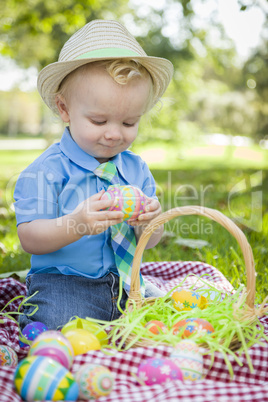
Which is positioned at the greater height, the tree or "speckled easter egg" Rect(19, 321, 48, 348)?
the tree

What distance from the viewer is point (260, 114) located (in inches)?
419

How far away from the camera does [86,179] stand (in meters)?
2.17

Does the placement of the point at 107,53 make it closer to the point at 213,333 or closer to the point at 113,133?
the point at 113,133

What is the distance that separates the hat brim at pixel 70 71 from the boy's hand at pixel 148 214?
0.62m

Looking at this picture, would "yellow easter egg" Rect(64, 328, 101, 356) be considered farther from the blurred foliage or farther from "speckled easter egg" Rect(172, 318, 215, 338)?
the blurred foliage

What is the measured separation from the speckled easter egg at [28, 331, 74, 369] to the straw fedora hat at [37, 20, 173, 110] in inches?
44.4

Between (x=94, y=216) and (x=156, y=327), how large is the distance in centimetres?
50

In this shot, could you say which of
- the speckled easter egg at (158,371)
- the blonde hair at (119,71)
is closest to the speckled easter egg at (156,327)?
the speckled easter egg at (158,371)

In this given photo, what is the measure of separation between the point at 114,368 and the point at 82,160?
1.00 meters

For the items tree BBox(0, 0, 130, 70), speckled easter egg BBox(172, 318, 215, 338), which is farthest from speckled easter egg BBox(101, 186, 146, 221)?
tree BBox(0, 0, 130, 70)

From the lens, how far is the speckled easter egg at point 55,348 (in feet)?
4.70

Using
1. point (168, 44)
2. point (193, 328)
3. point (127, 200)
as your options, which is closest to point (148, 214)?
point (127, 200)

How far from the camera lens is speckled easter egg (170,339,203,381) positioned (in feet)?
4.91

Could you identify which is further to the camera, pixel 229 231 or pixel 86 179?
pixel 86 179
